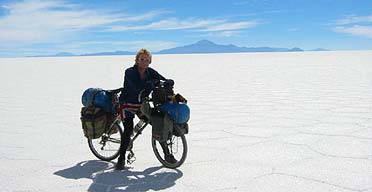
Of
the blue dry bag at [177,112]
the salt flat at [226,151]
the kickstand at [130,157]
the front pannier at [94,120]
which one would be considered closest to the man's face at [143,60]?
the blue dry bag at [177,112]

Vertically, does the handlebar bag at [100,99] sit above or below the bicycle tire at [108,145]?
above

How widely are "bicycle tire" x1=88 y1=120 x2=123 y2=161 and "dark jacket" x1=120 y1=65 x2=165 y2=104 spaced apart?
0.53m

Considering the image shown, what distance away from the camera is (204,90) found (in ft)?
43.2

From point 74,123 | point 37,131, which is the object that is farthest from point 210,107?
point 37,131

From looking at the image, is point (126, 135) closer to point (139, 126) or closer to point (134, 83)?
point (139, 126)

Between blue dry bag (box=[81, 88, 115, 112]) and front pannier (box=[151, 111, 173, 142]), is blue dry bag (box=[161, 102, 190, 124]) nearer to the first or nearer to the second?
front pannier (box=[151, 111, 173, 142])

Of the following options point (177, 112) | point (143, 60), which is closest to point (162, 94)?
point (177, 112)

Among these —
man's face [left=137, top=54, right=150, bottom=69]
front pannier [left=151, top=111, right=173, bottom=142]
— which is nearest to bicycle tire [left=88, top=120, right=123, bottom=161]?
front pannier [left=151, top=111, right=173, bottom=142]

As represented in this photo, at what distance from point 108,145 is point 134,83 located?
56.3 inches

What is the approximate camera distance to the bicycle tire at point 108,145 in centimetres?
532

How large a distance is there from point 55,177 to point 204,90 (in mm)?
8691

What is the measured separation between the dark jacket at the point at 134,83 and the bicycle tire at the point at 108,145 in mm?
529

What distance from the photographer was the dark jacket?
4781mm

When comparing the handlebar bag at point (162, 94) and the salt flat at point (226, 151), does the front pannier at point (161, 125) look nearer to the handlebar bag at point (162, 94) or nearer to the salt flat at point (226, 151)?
the handlebar bag at point (162, 94)
